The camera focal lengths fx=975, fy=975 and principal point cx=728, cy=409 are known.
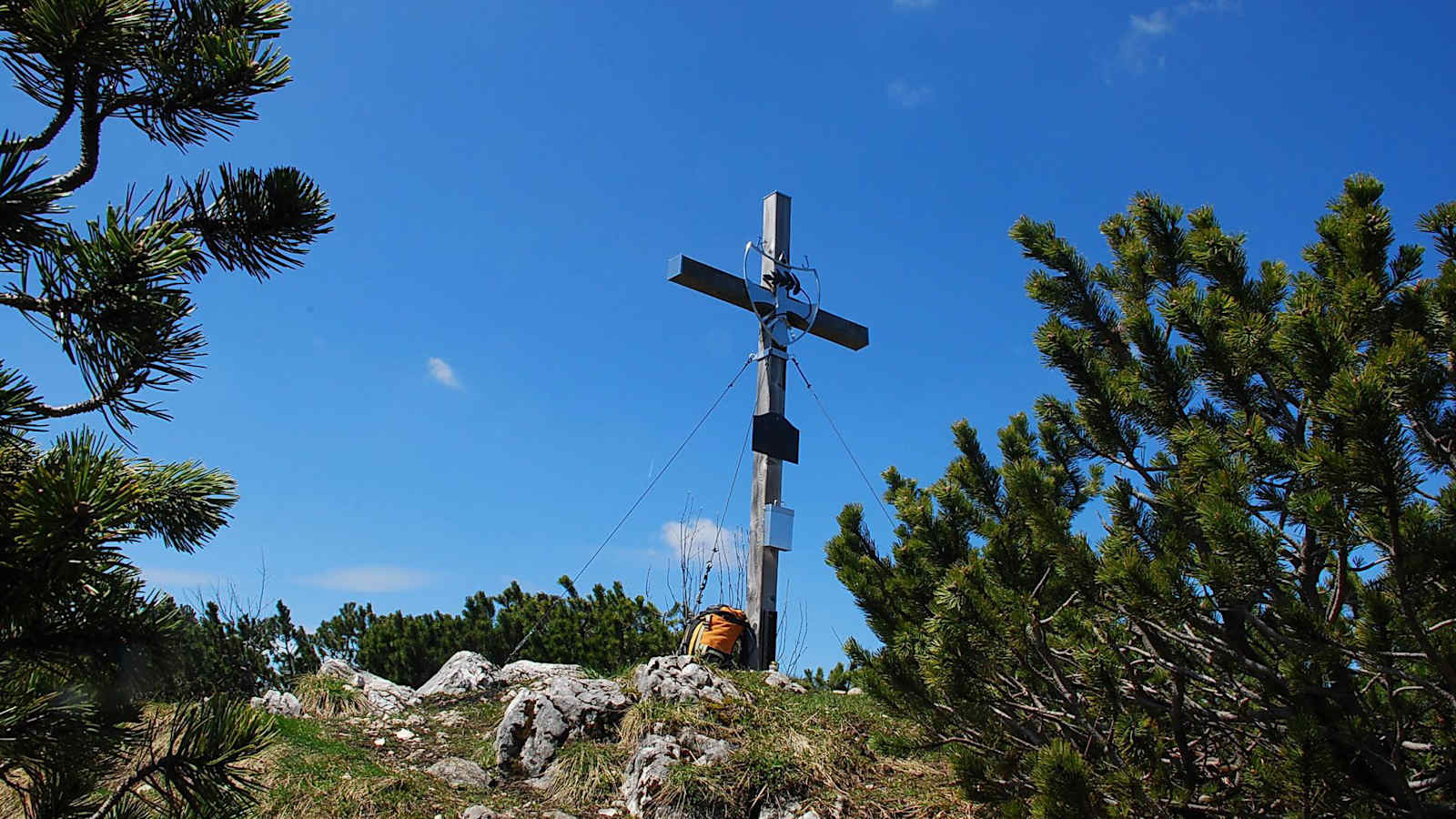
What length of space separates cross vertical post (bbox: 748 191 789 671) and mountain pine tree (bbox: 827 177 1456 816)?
3474mm

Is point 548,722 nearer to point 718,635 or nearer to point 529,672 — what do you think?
point 718,635

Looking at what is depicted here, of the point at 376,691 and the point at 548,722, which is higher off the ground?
the point at 376,691

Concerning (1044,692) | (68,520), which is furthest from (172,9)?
(1044,692)

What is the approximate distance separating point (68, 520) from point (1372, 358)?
3.33 m

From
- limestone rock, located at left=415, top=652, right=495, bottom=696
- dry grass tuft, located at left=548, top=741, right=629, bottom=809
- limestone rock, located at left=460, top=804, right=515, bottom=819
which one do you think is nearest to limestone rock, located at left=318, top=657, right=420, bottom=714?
limestone rock, located at left=415, top=652, right=495, bottom=696

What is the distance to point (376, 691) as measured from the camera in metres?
7.61

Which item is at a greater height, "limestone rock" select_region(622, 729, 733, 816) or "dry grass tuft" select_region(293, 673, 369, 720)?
"dry grass tuft" select_region(293, 673, 369, 720)

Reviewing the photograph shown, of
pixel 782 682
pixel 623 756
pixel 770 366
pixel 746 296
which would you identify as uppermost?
pixel 746 296

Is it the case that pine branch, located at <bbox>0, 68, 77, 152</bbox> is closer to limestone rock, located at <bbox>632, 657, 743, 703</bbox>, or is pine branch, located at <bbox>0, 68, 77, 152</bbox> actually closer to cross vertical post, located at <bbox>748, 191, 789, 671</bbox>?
limestone rock, located at <bbox>632, 657, 743, 703</bbox>

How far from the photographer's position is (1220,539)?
2717 mm

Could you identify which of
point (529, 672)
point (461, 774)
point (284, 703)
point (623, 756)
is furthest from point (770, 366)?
point (284, 703)

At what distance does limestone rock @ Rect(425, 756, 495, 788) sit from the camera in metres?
5.78

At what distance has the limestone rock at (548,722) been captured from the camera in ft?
19.7

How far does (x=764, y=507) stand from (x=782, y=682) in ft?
5.07
